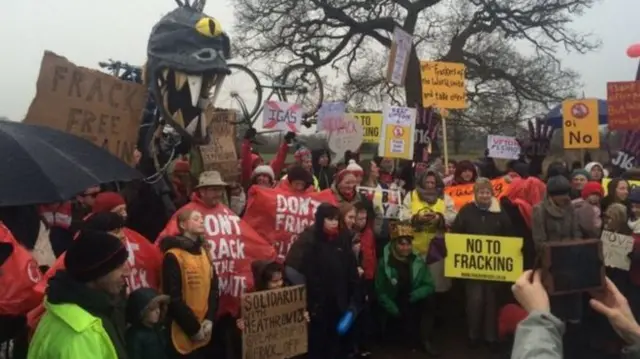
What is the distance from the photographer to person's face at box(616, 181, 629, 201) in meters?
6.73

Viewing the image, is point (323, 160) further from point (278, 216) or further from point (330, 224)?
point (330, 224)

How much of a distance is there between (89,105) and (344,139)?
512cm

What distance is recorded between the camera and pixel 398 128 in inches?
350

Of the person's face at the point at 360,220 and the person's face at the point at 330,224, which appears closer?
the person's face at the point at 330,224

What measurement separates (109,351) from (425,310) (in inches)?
167

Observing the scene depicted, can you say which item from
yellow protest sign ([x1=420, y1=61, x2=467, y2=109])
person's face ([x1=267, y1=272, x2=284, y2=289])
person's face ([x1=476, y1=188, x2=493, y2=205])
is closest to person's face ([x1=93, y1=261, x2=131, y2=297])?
person's face ([x1=267, y1=272, x2=284, y2=289])

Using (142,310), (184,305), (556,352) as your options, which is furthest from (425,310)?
(556,352)

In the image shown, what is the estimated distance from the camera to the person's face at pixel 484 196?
6195 mm

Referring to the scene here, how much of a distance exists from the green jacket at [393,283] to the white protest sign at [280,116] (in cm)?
336

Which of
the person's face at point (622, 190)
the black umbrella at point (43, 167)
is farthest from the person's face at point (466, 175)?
the black umbrella at point (43, 167)

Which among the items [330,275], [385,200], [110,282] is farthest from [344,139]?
[110,282]

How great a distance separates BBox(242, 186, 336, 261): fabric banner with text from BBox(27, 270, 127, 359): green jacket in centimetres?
294

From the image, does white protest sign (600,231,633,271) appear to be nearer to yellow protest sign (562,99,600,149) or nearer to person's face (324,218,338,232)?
person's face (324,218,338,232)

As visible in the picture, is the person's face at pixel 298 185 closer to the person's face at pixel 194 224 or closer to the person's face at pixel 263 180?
the person's face at pixel 263 180
